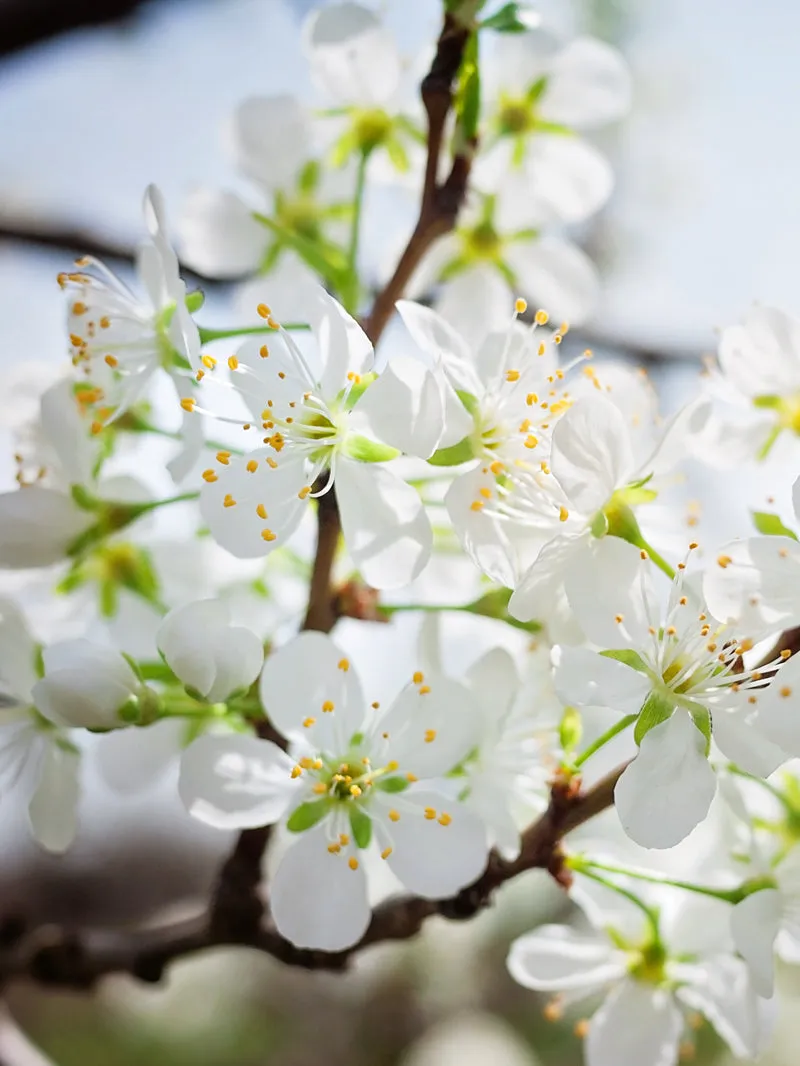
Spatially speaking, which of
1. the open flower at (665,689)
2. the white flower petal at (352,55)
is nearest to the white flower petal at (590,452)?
the open flower at (665,689)

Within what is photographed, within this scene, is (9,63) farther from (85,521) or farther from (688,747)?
(688,747)

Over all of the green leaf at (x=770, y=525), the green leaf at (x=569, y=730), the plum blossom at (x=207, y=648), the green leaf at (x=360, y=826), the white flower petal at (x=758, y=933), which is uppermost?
the green leaf at (x=770, y=525)

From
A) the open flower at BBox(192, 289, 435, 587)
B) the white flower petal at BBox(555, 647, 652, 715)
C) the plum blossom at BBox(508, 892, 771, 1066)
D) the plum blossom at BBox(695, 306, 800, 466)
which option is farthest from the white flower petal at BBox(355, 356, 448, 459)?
the plum blossom at BBox(508, 892, 771, 1066)

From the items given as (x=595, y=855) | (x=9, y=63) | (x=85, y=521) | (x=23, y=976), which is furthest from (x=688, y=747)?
(x=9, y=63)

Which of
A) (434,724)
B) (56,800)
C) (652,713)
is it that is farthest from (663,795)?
(56,800)

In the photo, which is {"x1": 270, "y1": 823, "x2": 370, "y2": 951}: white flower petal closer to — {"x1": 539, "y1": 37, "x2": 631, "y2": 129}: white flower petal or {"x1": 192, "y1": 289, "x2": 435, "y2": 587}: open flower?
{"x1": 192, "y1": 289, "x2": 435, "y2": 587}: open flower

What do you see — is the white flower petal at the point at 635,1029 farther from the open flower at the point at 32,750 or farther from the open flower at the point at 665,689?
the open flower at the point at 32,750
